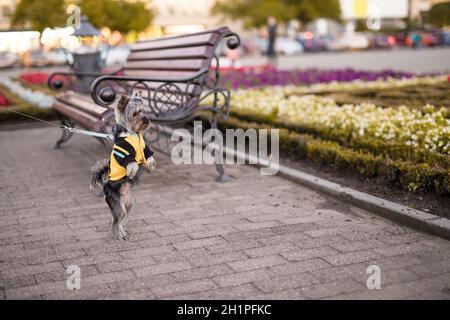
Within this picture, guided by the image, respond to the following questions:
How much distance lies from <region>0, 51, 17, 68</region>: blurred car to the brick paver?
31.5 m

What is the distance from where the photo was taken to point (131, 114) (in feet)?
14.1

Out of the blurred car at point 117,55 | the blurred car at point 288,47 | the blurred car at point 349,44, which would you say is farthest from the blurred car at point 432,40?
the blurred car at point 117,55

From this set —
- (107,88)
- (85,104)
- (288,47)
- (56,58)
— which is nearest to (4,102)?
(85,104)

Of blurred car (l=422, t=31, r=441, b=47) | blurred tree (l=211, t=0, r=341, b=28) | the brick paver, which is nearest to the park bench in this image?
the brick paver

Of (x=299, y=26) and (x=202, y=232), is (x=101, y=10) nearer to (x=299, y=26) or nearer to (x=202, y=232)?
(x=299, y=26)

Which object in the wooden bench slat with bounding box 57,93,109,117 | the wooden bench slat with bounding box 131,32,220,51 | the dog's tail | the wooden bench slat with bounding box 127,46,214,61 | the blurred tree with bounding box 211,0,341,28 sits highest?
the blurred tree with bounding box 211,0,341,28

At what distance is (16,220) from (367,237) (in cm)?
291

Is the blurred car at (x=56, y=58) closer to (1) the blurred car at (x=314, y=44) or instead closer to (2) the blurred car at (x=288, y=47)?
(2) the blurred car at (x=288, y=47)

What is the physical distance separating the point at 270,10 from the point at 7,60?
85.6 feet

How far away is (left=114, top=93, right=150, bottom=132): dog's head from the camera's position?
14.1 feet

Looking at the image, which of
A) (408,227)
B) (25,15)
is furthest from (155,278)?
(25,15)

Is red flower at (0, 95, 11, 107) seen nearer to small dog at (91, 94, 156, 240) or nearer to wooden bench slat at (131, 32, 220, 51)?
wooden bench slat at (131, 32, 220, 51)

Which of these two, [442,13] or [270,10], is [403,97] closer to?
[442,13]
